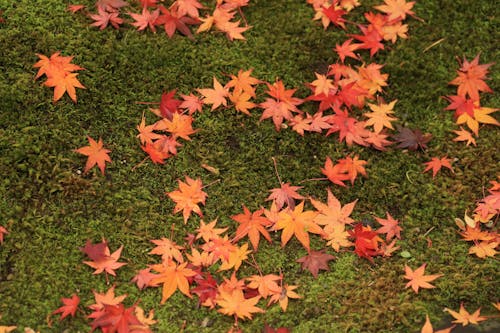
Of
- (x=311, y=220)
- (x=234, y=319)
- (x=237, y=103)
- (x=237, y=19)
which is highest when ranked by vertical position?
(x=237, y=19)

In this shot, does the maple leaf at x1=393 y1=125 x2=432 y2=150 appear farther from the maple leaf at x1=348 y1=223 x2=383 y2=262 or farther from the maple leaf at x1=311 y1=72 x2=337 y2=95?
the maple leaf at x1=348 y1=223 x2=383 y2=262

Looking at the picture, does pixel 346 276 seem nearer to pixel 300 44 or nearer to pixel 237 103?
pixel 237 103

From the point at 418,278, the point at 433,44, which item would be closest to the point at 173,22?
the point at 433,44

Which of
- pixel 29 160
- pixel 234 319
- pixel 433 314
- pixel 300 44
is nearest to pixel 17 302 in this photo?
pixel 29 160

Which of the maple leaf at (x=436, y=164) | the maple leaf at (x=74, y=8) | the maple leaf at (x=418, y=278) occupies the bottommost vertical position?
the maple leaf at (x=418, y=278)

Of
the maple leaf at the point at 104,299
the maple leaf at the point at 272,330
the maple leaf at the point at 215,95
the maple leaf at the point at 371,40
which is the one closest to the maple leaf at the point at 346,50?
the maple leaf at the point at 371,40

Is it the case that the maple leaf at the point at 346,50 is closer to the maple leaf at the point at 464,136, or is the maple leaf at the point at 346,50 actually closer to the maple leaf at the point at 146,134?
the maple leaf at the point at 464,136

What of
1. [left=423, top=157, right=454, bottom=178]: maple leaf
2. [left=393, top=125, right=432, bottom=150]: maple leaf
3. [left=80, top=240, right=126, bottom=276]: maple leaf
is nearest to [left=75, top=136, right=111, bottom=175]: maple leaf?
[left=80, top=240, right=126, bottom=276]: maple leaf
